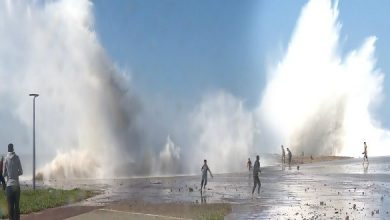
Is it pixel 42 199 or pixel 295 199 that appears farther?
pixel 42 199

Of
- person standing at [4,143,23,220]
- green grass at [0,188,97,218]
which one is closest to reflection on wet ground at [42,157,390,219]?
green grass at [0,188,97,218]

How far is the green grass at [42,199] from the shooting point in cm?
1681

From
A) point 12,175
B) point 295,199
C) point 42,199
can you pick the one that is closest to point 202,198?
point 295,199

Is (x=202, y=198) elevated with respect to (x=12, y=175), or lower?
lower

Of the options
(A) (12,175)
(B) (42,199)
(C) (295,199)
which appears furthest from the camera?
(B) (42,199)

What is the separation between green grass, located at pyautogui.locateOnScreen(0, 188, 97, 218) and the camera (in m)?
16.8

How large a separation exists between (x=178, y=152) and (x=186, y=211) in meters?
31.4

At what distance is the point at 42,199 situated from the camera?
1942 centimetres

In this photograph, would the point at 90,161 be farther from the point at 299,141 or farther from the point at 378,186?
the point at 299,141

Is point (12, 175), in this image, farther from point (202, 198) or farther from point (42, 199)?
point (202, 198)

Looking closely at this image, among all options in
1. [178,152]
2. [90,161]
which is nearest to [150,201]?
[90,161]

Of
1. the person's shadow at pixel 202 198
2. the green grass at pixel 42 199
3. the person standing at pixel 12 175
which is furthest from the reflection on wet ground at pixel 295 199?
the person standing at pixel 12 175

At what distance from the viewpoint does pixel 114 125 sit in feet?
146

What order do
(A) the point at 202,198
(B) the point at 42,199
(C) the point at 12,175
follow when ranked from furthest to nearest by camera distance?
(A) the point at 202,198
(B) the point at 42,199
(C) the point at 12,175
